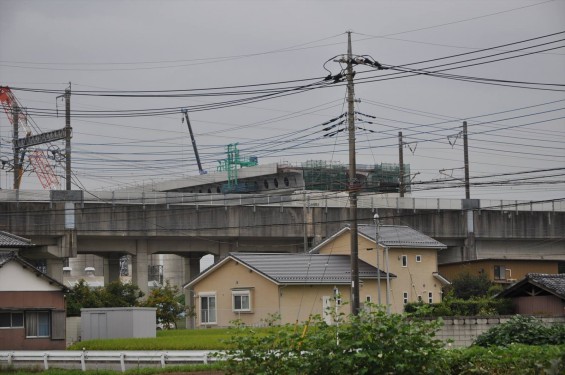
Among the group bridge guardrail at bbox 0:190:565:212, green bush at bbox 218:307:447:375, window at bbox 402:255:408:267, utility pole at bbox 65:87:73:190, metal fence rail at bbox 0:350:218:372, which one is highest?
utility pole at bbox 65:87:73:190

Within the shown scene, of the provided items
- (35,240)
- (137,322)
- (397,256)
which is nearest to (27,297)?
(137,322)

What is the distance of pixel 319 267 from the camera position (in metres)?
52.0

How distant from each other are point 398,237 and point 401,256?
1254 millimetres

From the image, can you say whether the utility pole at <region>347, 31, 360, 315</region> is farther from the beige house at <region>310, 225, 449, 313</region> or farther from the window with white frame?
the beige house at <region>310, 225, 449, 313</region>

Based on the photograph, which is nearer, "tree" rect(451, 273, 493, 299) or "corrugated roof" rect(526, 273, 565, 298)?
"corrugated roof" rect(526, 273, 565, 298)

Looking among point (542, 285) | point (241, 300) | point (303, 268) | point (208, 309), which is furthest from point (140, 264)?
point (542, 285)

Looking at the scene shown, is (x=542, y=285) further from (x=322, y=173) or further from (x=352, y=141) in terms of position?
(x=322, y=173)

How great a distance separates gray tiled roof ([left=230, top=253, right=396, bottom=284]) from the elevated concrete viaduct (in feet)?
25.0

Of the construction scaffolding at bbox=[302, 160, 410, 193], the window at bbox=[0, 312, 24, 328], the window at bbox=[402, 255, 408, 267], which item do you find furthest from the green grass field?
the construction scaffolding at bbox=[302, 160, 410, 193]

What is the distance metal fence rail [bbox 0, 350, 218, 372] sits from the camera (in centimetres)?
3045

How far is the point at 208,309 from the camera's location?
53375 millimetres

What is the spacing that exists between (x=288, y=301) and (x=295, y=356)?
30.0 m

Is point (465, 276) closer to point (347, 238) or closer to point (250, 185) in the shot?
point (347, 238)

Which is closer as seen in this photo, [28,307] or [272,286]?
[28,307]
